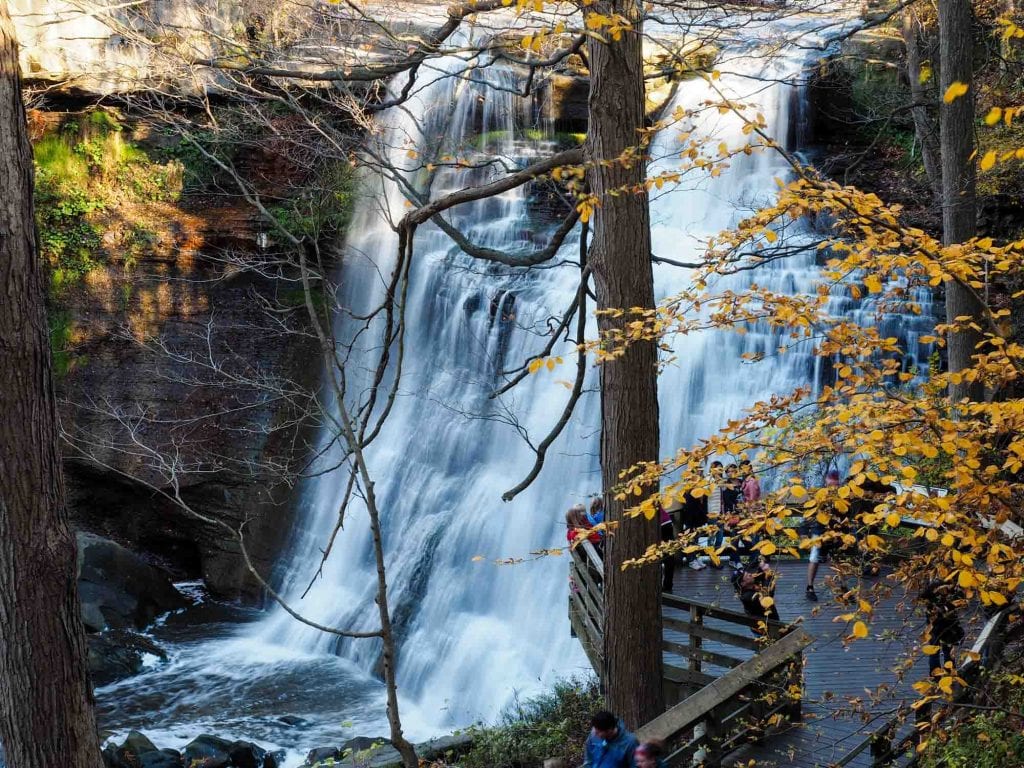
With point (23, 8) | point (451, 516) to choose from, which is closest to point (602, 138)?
point (451, 516)

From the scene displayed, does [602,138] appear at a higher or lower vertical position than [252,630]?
higher

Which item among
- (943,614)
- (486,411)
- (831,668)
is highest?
(486,411)

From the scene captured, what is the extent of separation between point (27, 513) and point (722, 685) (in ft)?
16.5

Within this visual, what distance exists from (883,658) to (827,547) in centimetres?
270

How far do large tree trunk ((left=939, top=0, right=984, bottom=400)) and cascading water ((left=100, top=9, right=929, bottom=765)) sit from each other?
8.89 feet

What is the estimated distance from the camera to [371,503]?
8289 millimetres

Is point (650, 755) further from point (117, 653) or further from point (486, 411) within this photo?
point (117, 653)

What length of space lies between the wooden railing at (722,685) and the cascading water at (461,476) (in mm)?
3691

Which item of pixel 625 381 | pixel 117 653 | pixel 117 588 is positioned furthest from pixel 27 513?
pixel 117 588

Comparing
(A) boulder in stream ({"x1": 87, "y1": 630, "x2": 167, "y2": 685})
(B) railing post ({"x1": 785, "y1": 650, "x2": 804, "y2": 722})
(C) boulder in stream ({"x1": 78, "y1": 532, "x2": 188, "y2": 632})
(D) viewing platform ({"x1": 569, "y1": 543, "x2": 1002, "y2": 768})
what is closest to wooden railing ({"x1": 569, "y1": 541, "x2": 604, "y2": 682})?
(D) viewing platform ({"x1": 569, "y1": 543, "x2": 1002, "y2": 768})

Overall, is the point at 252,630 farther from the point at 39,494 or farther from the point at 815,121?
the point at 815,121

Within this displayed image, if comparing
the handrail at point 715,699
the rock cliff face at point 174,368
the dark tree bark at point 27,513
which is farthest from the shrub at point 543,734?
the rock cliff face at point 174,368

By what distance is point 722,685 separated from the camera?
699cm

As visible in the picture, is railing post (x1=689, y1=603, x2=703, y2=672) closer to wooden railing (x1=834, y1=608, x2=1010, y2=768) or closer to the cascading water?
wooden railing (x1=834, y1=608, x2=1010, y2=768)
